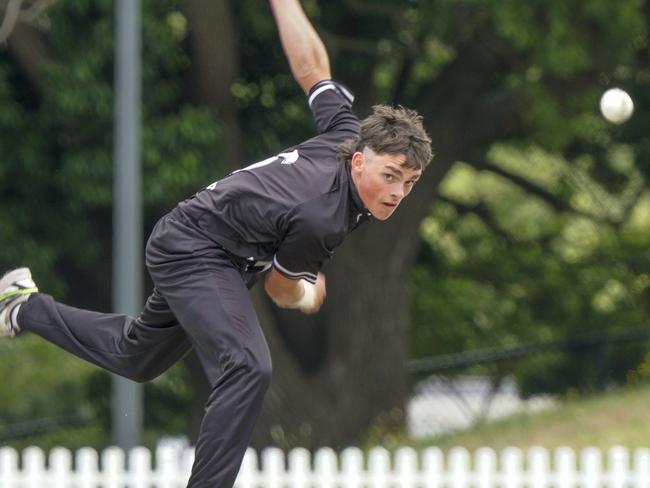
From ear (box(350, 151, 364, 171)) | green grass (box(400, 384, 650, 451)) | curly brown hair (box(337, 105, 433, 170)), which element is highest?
curly brown hair (box(337, 105, 433, 170))

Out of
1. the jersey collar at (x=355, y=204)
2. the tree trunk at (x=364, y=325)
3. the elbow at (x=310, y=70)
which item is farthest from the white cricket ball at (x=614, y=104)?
the jersey collar at (x=355, y=204)

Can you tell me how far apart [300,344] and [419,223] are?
1781 mm

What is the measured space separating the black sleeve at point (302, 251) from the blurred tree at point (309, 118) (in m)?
6.07

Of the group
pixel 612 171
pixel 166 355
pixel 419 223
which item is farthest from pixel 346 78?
pixel 166 355

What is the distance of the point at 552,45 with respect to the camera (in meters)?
11.4

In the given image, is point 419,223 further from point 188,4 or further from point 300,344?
point 188,4

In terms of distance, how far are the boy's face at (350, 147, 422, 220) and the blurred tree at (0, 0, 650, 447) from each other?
6.29 m

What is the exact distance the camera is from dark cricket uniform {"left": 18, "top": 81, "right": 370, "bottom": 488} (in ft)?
16.3

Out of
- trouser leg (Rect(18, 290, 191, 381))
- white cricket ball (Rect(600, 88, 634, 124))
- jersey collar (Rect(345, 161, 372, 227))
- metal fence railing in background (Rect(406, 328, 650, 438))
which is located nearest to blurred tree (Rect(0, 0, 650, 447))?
white cricket ball (Rect(600, 88, 634, 124))

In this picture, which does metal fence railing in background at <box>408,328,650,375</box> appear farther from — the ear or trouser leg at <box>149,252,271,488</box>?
the ear

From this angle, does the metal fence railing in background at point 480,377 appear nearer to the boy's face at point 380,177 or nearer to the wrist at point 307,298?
the wrist at point 307,298

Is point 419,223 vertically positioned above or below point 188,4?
below

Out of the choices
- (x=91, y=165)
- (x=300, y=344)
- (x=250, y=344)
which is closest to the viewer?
(x=250, y=344)

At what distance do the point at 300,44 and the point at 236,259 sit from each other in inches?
38.6
